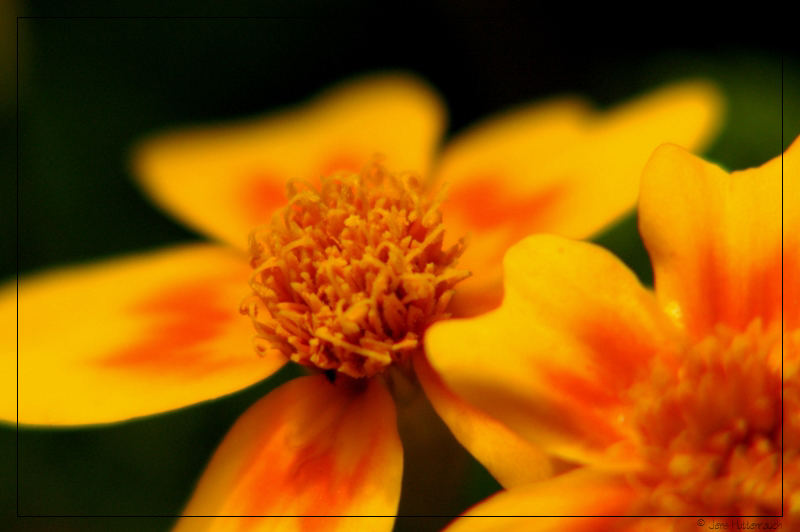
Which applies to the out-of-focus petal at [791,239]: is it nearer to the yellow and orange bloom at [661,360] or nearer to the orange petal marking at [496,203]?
the yellow and orange bloom at [661,360]

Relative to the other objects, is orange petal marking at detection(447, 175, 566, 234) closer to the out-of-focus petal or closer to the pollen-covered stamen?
the pollen-covered stamen

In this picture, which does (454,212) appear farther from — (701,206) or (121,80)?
(121,80)

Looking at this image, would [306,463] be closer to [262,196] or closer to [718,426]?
[718,426]

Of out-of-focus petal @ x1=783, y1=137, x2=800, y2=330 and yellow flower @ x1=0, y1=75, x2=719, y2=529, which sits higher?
out-of-focus petal @ x1=783, y1=137, x2=800, y2=330

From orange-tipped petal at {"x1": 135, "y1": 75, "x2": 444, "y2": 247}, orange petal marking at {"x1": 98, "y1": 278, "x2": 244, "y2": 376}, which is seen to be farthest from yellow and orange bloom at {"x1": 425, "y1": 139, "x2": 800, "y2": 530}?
orange-tipped petal at {"x1": 135, "y1": 75, "x2": 444, "y2": 247}

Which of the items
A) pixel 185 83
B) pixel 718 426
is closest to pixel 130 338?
pixel 718 426

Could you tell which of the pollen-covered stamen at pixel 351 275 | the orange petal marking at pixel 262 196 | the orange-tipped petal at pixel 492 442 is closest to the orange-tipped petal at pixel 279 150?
the orange petal marking at pixel 262 196
